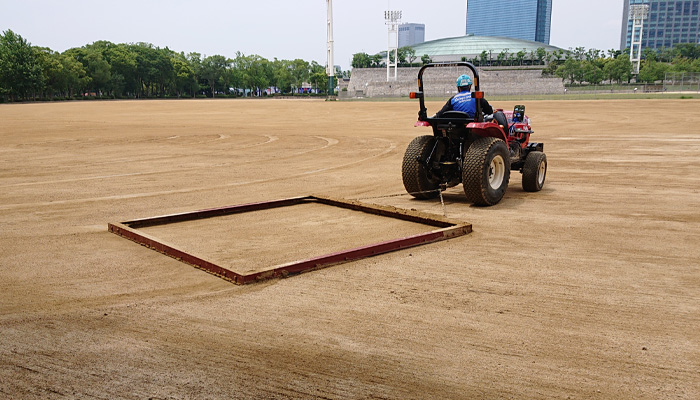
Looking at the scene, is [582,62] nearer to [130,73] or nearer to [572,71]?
[572,71]

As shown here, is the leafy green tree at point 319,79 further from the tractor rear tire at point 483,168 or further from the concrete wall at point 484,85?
the tractor rear tire at point 483,168

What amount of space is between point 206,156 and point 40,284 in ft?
34.5

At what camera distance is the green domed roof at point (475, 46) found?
496ft

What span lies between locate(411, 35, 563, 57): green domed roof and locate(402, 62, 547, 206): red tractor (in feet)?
487

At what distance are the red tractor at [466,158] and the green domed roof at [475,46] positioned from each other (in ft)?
487

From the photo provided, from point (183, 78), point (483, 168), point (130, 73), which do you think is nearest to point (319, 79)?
point (183, 78)

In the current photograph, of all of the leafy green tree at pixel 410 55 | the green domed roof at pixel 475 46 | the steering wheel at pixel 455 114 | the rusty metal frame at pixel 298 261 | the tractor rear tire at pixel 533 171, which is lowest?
the rusty metal frame at pixel 298 261

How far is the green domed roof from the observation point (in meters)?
151

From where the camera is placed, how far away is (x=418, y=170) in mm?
9141

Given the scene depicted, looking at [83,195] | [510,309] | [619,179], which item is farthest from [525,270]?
[83,195]

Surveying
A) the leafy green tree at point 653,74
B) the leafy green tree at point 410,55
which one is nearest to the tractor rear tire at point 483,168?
the leafy green tree at point 653,74

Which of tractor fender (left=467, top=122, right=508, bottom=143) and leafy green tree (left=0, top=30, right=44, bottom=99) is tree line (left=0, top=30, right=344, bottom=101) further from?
tractor fender (left=467, top=122, right=508, bottom=143)

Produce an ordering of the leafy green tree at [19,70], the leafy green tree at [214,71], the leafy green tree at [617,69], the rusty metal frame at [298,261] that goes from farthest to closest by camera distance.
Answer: the leafy green tree at [214,71] < the leafy green tree at [617,69] < the leafy green tree at [19,70] < the rusty metal frame at [298,261]

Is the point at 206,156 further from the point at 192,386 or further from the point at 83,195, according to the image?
the point at 192,386
